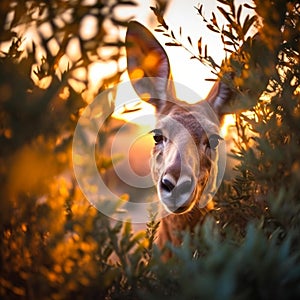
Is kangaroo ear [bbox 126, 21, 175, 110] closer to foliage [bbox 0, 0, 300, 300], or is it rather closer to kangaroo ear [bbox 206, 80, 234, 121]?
kangaroo ear [bbox 206, 80, 234, 121]

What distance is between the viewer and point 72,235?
136 centimetres

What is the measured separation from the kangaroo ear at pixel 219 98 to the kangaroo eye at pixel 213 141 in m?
0.29

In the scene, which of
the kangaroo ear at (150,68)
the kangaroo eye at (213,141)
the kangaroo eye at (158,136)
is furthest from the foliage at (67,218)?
the kangaroo eye at (158,136)

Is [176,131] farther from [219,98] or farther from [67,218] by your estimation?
[67,218]

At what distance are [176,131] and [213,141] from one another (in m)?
0.37

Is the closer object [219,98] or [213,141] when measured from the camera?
[213,141]

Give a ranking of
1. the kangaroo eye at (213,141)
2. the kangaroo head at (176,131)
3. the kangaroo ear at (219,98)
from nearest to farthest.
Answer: the kangaroo head at (176,131) < the kangaroo eye at (213,141) < the kangaroo ear at (219,98)

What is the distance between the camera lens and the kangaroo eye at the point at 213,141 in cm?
350

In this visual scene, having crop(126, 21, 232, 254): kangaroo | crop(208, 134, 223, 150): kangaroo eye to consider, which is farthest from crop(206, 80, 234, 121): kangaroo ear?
crop(208, 134, 223, 150): kangaroo eye

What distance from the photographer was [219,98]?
376cm

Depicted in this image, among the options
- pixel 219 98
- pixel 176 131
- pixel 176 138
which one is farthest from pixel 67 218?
pixel 219 98

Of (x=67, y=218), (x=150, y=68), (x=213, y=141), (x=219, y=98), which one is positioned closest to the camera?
(x=67, y=218)

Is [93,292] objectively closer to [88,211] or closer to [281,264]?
[88,211]

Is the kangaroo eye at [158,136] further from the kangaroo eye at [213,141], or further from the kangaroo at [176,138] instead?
the kangaroo eye at [213,141]
